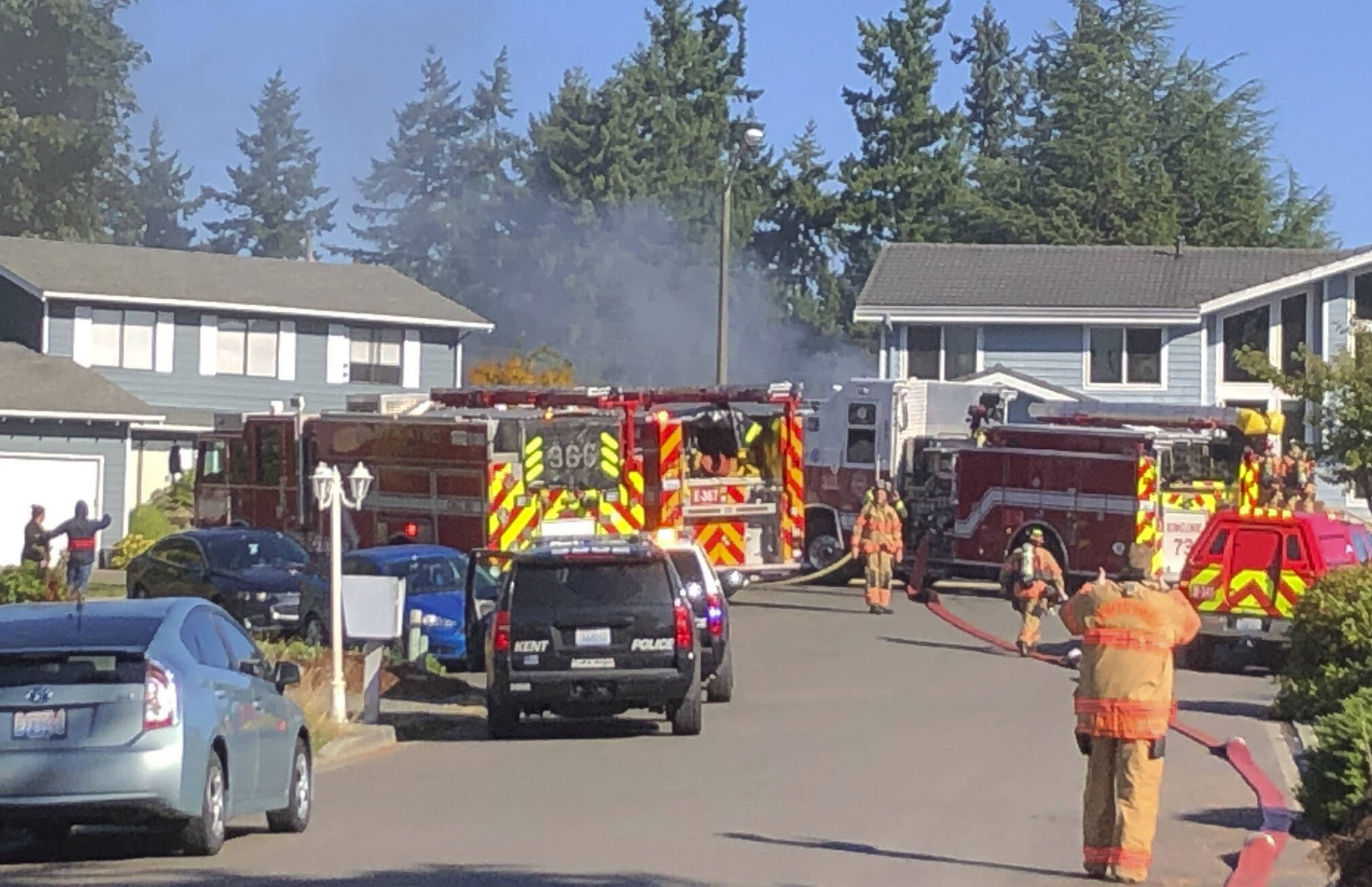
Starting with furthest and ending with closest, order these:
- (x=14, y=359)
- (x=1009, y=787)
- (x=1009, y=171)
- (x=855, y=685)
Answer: (x=1009, y=171) < (x=14, y=359) < (x=855, y=685) < (x=1009, y=787)

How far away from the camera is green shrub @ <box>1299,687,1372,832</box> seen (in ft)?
40.5

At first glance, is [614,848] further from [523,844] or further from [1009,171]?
[1009,171]

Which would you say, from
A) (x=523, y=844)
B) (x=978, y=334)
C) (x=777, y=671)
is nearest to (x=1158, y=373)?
(x=978, y=334)

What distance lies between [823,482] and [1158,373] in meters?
13.3

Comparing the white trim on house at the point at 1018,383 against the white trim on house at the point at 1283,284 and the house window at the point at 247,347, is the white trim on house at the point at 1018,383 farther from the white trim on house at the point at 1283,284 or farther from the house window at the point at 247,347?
the house window at the point at 247,347

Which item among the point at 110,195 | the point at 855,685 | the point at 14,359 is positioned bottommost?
the point at 855,685

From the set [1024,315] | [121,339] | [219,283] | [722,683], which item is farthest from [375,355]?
[722,683]

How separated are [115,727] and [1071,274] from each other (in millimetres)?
39018

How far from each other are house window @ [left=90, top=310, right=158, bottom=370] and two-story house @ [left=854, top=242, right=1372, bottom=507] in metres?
14.6

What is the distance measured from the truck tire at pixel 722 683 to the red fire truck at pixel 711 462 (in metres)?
5.49

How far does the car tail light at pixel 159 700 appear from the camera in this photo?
1152 centimetres

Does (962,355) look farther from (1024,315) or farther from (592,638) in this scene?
(592,638)

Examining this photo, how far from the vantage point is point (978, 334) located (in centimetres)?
4716

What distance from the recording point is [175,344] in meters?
45.7
